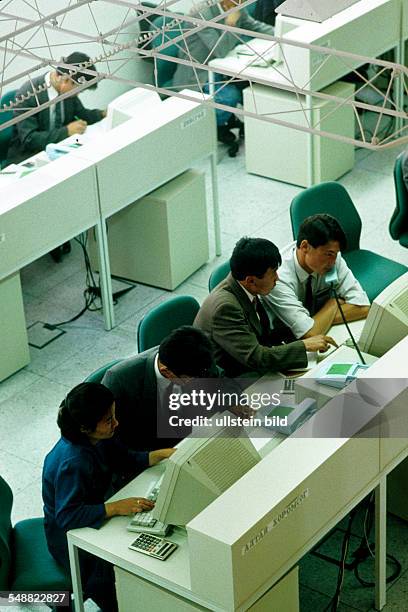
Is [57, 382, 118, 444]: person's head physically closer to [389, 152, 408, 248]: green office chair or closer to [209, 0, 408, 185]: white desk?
[389, 152, 408, 248]: green office chair

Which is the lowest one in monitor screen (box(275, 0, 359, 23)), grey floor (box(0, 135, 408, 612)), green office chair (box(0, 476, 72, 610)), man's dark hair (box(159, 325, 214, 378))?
grey floor (box(0, 135, 408, 612))

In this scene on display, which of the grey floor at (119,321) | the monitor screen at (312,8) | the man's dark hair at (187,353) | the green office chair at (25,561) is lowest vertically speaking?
the grey floor at (119,321)

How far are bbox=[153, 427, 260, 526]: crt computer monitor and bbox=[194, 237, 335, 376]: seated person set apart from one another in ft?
2.69

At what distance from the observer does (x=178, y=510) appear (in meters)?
3.75

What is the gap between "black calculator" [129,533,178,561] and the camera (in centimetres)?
372

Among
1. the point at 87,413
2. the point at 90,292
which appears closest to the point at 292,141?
the point at 90,292

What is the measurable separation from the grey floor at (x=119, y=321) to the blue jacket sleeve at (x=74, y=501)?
99 centimetres

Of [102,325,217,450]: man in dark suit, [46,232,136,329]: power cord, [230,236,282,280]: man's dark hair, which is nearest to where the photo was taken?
[102,325,217,450]: man in dark suit

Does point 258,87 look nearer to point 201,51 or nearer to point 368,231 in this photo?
point 201,51

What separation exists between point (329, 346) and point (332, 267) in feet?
1.38

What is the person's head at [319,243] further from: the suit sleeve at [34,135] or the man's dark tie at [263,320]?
the suit sleeve at [34,135]

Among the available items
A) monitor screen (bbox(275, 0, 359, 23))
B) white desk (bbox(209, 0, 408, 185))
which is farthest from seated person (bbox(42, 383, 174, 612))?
white desk (bbox(209, 0, 408, 185))

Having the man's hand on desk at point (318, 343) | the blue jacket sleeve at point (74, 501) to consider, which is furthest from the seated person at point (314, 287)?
the blue jacket sleeve at point (74, 501)

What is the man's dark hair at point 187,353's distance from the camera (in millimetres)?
4039
